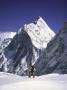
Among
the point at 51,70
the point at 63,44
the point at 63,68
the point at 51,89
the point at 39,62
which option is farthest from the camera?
the point at 39,62

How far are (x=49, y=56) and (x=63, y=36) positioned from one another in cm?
1349

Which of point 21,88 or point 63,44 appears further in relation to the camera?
point 63,44

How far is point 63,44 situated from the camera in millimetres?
126188

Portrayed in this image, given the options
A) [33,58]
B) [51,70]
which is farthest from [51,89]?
[33,58]

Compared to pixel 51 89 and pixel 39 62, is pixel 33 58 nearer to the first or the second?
pixel 39 62

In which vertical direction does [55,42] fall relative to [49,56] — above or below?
above

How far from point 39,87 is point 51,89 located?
0.98 metres

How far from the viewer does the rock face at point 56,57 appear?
112219 mm

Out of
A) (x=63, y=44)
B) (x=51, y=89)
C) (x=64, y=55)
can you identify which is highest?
(x=63, y=44)

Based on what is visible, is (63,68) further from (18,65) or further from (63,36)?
(18,65)

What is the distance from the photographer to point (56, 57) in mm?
123812

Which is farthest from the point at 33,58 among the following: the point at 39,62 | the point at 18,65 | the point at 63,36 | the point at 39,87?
the point at 39,87

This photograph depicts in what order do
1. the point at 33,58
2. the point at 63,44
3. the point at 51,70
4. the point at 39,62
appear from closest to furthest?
the point at 51,70
the point at 63,44
the point at 39,62
the point at 33,58

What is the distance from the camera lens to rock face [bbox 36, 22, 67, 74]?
112219 millimetres
